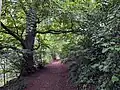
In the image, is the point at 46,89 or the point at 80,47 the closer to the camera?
the point at 80,47

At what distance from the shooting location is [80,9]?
853 centimetres

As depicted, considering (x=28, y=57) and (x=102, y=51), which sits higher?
(x=102, y=51)

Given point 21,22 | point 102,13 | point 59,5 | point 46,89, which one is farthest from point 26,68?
point 102,13

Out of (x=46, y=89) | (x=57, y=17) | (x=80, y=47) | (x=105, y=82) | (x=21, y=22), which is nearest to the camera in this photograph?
(x=105, y=82)

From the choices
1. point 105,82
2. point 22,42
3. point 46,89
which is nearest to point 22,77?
point 22,42

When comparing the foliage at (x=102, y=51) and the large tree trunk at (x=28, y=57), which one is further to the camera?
the large tree trunk at (x=28, y=57)

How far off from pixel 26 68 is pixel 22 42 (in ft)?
4.32

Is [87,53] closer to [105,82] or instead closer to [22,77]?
[105,82]

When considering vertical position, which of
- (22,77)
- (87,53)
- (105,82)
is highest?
(87,53)

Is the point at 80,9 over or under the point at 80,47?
over

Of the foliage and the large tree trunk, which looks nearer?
the foliage

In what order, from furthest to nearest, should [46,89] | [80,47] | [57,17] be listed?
[57,17] → [46,89] → [80,47]

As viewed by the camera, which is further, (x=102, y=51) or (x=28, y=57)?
(x=28, y=57)

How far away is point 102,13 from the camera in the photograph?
6453 millimetres
